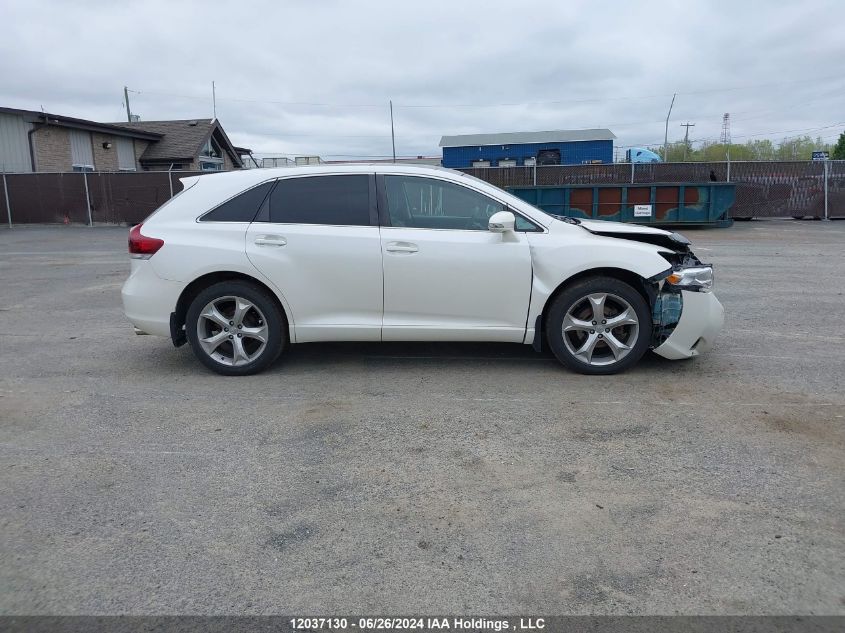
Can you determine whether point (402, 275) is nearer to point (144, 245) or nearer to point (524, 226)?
point (524, 226)

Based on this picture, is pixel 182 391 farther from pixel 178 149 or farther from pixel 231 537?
pixel 178 149

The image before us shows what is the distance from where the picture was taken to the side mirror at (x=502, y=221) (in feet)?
17.1

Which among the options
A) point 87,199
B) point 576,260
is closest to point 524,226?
point 576,260

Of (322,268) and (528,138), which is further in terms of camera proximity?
(528,138)

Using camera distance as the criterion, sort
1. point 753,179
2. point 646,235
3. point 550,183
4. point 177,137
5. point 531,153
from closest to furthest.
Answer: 1. point 646,235
2. point 753,179
3. point 550,183
4. point 177,137
5. point 531,153

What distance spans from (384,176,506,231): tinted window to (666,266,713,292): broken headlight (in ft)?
4.62

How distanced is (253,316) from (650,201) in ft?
56.2

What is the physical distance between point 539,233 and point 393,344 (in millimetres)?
1915

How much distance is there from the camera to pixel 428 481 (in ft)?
12.3

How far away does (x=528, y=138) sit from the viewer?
4103cm

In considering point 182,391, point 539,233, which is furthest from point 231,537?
point 539,233

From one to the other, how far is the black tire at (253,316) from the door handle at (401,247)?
3.31 feet

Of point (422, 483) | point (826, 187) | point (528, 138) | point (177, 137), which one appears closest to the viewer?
point (422, 483)

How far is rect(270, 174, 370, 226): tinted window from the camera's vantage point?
5.57 metres
